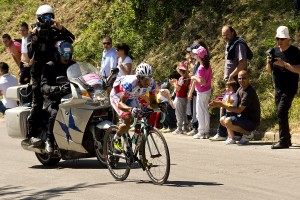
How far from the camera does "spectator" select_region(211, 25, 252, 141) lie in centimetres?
1678

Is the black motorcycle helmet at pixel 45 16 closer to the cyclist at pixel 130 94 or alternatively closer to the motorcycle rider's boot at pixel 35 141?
the motorcycle rider's boot at pixel 35 141

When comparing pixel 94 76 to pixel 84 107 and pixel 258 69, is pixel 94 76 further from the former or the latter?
pixel 258 69

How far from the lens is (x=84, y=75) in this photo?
13.7 meters

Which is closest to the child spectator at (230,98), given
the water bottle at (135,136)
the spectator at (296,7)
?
the spectator at (296,7)

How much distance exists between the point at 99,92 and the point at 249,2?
29.7ft

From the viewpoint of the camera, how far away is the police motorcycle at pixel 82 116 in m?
13.2

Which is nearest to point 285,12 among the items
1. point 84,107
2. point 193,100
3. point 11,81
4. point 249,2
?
point 249,2

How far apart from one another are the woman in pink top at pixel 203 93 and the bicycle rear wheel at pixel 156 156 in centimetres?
554

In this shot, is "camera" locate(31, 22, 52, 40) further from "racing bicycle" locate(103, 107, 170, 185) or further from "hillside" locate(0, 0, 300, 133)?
"hillside" locate(0, 0, 300, 133)

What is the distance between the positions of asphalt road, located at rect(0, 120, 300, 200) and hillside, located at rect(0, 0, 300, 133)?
2292mm

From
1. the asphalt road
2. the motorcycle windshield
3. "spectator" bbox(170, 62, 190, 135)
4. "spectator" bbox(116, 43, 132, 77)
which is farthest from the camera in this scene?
"spectator" bbox(116, 43, 132, 77)

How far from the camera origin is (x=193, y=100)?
59.5 feet

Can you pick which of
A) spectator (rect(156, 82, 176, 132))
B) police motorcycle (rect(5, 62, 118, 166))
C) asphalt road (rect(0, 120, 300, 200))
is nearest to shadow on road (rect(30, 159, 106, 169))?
asphalt road (rect(0, 120, 300, 200))

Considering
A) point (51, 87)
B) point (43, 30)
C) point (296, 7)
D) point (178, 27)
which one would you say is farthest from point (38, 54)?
point (178, 27)
